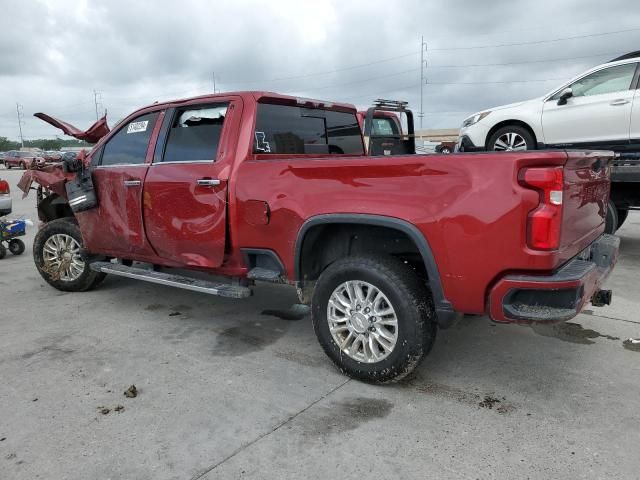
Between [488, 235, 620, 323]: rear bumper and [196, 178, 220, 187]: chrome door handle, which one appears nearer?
[488, 235, 620, 323]: rear bumper

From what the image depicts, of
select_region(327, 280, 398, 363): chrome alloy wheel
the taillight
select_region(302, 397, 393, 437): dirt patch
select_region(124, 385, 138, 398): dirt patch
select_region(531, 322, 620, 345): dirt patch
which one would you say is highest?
the taillight

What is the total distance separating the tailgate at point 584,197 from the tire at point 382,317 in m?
0.86

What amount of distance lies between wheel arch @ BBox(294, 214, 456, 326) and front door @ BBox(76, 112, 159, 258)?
5.51ft

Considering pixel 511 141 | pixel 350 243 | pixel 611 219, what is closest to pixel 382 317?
pixel 350 243

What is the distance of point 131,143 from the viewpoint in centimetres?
469

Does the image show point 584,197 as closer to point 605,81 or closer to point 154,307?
point 154,307

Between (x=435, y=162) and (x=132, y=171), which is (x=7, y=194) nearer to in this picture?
(x=132, y=171)

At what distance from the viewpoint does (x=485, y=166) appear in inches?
103

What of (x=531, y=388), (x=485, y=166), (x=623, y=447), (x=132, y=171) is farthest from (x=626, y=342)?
(x=132, y=171)

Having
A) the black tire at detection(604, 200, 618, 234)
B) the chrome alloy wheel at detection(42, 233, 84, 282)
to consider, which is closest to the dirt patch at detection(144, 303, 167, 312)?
the chrome alloy wheel at detection(42, 233, 84, 282)

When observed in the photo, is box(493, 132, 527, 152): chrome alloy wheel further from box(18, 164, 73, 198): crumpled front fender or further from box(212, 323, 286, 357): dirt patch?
box(18, 164, 73, 198): crumpled front fender

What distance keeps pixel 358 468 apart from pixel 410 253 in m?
1.41

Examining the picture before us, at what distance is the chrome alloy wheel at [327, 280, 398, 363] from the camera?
313cm

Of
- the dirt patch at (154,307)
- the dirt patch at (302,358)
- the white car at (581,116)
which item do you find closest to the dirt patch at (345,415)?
the dirt patch at (302,358)
